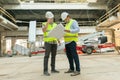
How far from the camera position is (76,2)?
1247 inches

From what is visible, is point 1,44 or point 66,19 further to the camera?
point 1,44

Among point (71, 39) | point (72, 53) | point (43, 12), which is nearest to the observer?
point (72, 53)

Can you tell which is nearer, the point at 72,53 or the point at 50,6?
the point at 72,53

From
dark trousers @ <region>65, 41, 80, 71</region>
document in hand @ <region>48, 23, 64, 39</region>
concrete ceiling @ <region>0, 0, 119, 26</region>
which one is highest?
concrete ceiling @ <region>0, 0, 119, 26</region>

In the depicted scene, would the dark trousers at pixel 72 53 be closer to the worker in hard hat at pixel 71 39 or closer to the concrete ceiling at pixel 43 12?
the worker in hard hat at pixel 71 39

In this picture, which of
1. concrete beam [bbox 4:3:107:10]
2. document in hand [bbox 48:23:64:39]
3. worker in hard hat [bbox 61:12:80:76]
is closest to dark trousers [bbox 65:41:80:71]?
worker in hard hat [bbox 61:12:80:76]

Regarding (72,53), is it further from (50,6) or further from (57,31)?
(50,6)

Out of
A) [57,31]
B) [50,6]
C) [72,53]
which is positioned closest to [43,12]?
[50,6]

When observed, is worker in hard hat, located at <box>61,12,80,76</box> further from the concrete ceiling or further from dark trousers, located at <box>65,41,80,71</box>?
the concrete ceiling

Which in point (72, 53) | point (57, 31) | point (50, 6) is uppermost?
point (50, 6)

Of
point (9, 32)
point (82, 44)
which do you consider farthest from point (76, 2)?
point (82, 44)

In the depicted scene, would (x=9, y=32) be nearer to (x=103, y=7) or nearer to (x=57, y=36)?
(x=103, y=7)

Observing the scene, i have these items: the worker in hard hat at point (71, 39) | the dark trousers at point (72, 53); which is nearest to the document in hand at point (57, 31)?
the worker in hard hat at point (71, 39)

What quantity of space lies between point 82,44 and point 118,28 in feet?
26.7
